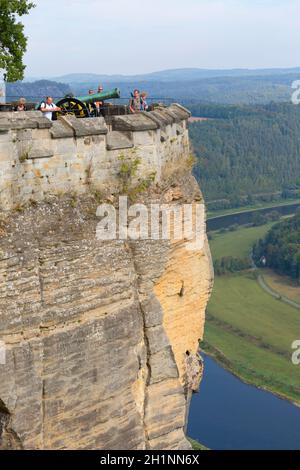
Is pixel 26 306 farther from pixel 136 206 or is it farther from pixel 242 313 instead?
pixel 242 313

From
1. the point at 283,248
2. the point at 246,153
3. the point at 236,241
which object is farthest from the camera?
the point at 246,153

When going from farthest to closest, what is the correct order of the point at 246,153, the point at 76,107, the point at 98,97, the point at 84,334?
the point at 246,153, the point at 98,97, the point at 76,107, the point at 84,334

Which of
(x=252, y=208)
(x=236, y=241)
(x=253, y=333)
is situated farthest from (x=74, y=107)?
(x=252, y=208)

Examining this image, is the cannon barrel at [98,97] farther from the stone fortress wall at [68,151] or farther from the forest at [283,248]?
the forest at [283,248]

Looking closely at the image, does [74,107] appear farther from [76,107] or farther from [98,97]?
[98,97]

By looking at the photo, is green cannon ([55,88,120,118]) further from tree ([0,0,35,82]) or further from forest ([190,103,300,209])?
forest ([190,103,300,209])

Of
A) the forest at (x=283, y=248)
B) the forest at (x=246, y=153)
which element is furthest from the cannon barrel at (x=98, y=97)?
the forest at (x=246, y=153)

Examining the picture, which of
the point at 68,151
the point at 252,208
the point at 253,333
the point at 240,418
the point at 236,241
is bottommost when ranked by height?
the point at 252,208
